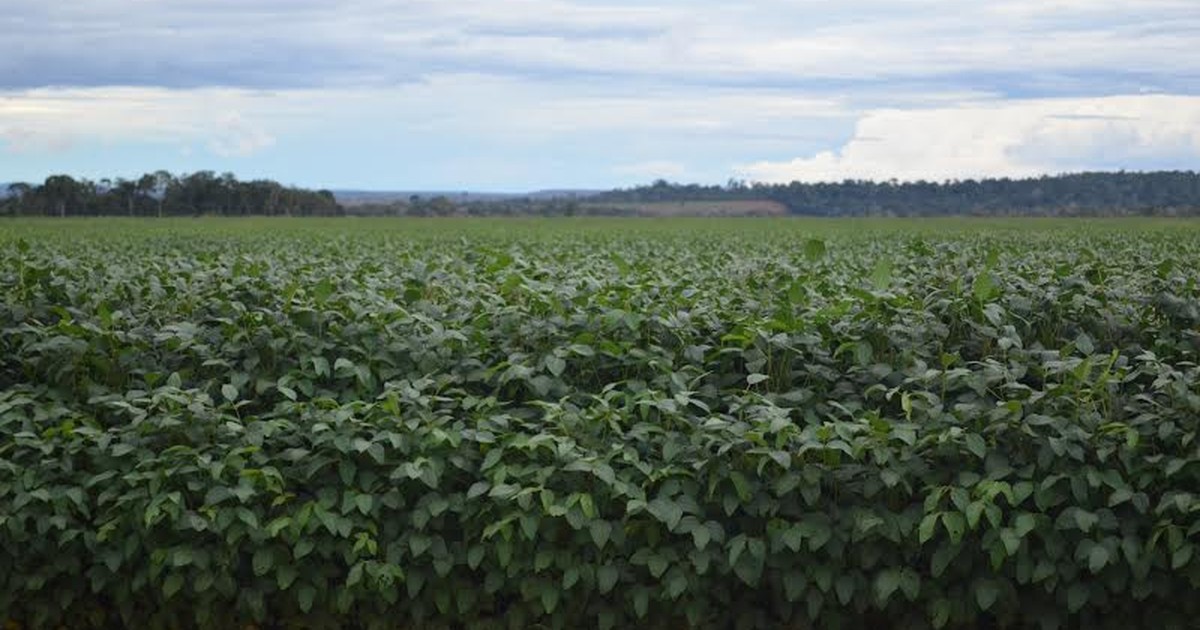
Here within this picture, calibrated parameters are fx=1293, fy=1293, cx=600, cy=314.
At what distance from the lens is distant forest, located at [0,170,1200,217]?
88.8 meters

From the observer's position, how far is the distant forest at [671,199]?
88.8m

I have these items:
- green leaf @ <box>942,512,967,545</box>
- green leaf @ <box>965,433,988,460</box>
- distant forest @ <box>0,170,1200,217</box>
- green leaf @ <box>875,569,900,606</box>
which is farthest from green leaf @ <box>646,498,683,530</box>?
distant forest @ <box>0,170,1200,217</box>

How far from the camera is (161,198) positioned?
92688 millimetres

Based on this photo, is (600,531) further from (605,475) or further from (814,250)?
(814,250)

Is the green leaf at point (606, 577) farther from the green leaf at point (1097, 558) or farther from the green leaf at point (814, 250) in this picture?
the green leaf at point (814, 250)

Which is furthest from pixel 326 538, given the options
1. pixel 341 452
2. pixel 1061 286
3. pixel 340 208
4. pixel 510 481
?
pixel 340 208

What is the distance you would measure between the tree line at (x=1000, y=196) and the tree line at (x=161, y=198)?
5211 cm

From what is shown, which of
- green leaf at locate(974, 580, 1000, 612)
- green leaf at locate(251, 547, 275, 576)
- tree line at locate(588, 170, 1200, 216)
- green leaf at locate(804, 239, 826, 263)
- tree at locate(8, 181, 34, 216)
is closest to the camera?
green leaf at locate(974, 580, 1000, 612)

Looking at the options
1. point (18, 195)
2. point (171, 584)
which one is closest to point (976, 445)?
point (171, 584)

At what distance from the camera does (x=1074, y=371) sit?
5289 mm

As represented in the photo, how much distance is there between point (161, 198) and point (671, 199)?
70.3 metres

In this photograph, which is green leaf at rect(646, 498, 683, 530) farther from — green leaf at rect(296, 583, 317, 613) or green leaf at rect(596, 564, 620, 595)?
green leaf at rect(296, 583, 317, 613)

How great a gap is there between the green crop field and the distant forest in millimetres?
80445

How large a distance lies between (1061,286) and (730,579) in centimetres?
269
